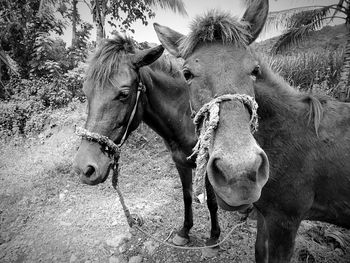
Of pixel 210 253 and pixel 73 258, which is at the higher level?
pixel 210 253

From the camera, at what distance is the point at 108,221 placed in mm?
4035

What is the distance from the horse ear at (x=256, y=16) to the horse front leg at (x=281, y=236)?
1719 millimetres

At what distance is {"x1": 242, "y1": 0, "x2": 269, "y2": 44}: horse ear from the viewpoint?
6.23 ft

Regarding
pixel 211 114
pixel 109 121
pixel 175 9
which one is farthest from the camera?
pixel 175 9

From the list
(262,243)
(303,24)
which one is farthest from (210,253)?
(303,24)

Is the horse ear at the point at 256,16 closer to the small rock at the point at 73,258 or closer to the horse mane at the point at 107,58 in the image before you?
the horse mane at the point at 107,58

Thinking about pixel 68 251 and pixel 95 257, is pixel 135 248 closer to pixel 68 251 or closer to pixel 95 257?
pixel 95 257

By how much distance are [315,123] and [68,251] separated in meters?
3.92

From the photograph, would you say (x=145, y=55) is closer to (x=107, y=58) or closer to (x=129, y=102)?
(x=107, y=58)

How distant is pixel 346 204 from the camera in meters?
1.96

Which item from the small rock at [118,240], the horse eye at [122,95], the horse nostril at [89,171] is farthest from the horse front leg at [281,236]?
the small rock at [118,240]

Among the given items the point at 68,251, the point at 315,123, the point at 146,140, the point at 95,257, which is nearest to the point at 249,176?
the point at 315,123

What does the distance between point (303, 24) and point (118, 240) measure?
8.62 meters

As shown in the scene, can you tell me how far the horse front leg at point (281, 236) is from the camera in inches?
78.4
